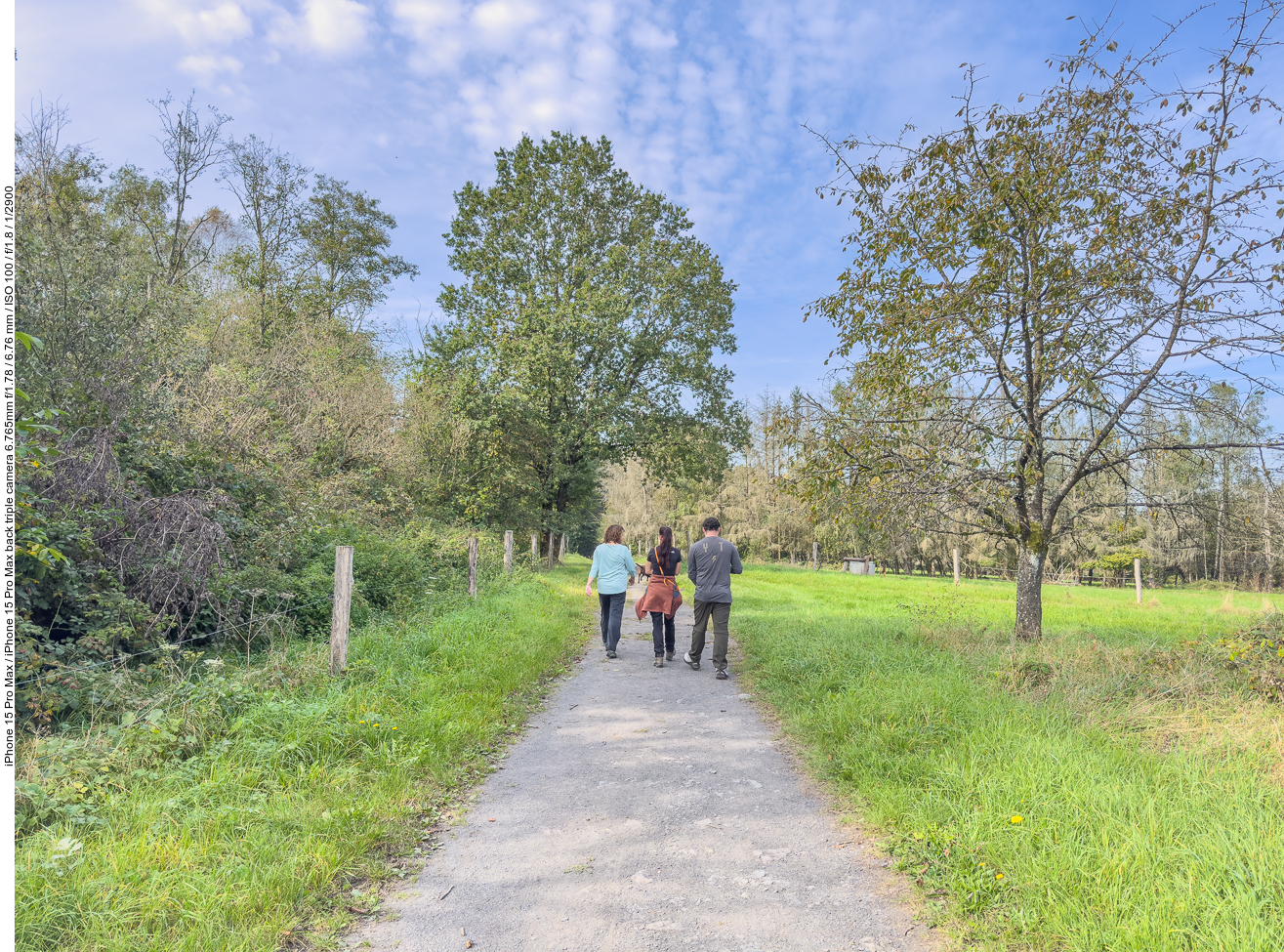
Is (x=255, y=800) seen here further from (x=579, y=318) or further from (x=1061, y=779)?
(x=579, y=318)

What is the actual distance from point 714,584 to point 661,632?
121 cm

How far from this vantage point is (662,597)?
9.77 meters

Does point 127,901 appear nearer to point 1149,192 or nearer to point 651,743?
point 651,743

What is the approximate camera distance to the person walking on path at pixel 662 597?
9663 mm

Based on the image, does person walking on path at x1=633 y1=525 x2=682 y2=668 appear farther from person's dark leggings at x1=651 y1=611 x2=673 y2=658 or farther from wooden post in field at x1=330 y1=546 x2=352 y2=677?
wooden post in field at x1=330 y1=546 x2=352 y2=677

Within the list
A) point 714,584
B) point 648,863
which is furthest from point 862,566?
point 648,863

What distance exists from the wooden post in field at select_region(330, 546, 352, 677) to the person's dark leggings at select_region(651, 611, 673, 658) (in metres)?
4.35

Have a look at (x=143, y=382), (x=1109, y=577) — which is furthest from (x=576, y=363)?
(x=1109, y=577)

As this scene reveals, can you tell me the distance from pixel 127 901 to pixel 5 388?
3.07m

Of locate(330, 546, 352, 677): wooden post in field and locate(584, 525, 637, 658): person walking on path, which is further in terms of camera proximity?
locate(584, 525, 637, 658): person walking on path

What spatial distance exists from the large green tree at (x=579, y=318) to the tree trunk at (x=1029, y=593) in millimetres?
16147

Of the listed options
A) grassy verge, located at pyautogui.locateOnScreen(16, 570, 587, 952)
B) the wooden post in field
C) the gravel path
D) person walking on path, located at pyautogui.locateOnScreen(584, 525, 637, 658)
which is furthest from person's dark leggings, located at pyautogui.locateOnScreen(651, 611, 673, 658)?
the wooden post in field

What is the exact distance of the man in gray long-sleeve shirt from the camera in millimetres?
9047

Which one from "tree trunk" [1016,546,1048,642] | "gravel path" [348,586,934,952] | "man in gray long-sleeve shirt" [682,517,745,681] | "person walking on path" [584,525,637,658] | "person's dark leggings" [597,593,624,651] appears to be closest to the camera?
"gravel path" [348,586,934,952]
